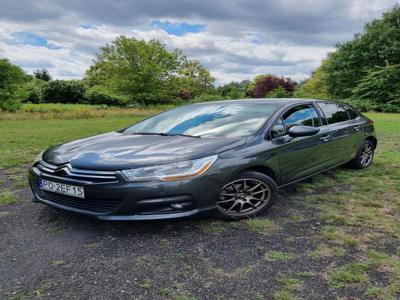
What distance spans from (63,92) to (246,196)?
135 ft

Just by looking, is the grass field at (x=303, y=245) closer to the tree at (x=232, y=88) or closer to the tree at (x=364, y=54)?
the tree at (x=364, y=54)

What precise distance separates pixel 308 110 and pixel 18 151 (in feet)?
20.5

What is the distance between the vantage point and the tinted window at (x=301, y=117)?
3.78 m

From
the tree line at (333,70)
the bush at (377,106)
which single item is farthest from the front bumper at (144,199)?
the tree line at (333,70)

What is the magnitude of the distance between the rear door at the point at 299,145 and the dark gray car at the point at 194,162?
12 mm

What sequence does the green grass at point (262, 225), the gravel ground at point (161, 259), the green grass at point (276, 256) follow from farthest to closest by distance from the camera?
the green grass at point (262, 225)
the green grass at point (276, 256)
the gravel ground at point (161, 259)

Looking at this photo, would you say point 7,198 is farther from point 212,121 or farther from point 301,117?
point 301,117

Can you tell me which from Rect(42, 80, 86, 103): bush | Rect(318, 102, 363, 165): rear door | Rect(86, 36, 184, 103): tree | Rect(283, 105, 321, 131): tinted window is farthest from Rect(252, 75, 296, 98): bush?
Rect(283, 105, 321, 131): tinted window

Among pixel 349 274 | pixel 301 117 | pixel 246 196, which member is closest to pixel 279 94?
pixel 301 117

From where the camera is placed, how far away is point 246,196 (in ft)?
10.4

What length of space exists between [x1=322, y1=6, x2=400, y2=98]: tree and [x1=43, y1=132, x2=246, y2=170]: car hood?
1201 inches

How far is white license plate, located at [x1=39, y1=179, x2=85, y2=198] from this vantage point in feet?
8.89

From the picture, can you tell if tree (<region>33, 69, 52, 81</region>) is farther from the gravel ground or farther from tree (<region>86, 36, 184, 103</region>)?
the gravel ground

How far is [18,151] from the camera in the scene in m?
7.14
